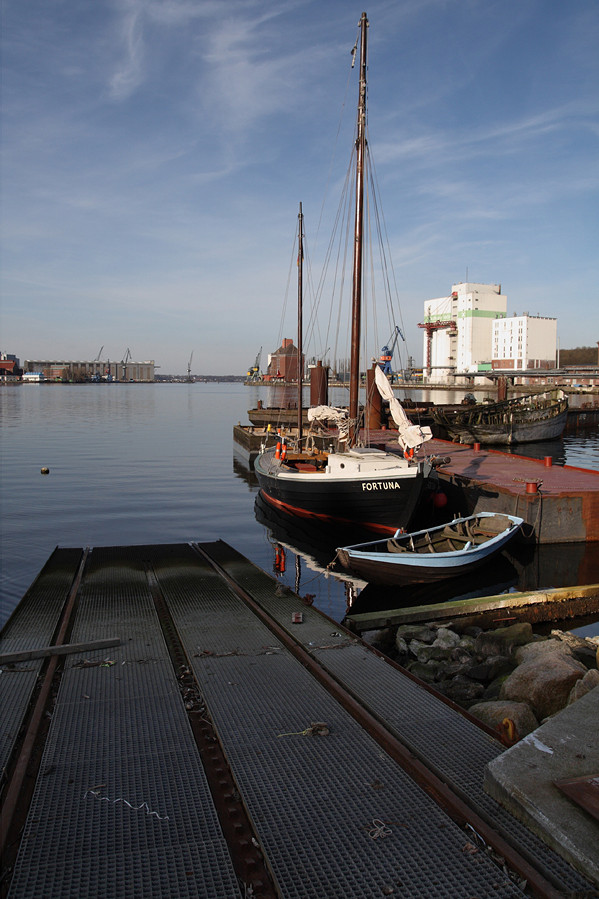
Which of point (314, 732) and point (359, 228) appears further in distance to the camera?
point (359, 228)

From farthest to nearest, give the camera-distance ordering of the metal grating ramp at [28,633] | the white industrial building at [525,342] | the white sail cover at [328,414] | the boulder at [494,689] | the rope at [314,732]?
the white industrial building at [525,342]
the white sail cover at [328,414]
the boulder at [494,689]
the metal grating ramp at [28,633]
the rope at [314,732]

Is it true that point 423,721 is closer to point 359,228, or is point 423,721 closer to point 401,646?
point 401,646

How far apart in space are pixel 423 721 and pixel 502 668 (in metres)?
3.57

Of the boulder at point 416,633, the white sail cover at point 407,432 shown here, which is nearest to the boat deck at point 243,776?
the boulder at point 416,633

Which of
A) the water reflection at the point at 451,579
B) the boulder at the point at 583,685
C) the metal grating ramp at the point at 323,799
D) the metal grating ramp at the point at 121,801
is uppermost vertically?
the metal grating ramp at the point at 121,801

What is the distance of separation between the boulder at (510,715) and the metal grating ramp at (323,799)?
1837 millimetres

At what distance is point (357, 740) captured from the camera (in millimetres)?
6230

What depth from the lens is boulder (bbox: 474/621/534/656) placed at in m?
10.4

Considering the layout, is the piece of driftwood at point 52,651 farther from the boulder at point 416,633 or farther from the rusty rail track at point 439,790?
the boulder at point 416,633

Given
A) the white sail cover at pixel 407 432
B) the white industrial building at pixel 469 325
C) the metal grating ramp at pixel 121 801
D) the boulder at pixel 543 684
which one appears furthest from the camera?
the white industrial building at pixel 469 325

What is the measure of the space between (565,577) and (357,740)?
1288 centimetres

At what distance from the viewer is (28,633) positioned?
9.32 m

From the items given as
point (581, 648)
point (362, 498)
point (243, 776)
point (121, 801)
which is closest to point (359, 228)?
point (362, 498)

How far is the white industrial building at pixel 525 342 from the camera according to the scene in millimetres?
173000
